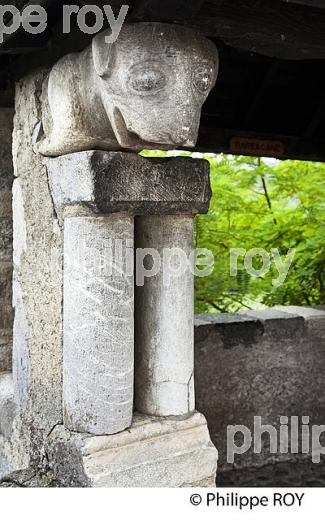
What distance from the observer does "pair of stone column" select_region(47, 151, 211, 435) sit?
221cm

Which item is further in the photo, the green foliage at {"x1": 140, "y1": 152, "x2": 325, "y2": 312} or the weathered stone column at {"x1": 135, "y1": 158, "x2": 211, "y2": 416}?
the green foliage at {"x1": 140, "y1": 152, "x2": 325, "y2": 312}

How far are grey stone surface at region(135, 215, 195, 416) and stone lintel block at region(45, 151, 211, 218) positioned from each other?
0.12 m

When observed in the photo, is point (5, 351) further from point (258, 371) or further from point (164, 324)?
point (258, 371)

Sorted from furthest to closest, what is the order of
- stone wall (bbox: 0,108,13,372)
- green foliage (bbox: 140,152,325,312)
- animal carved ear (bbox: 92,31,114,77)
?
green foliage (bbox: 140,152,325,312)
stone wall (bbox: 0,108,13,372)
animal carved ear (bbox: 92,31,114,77)

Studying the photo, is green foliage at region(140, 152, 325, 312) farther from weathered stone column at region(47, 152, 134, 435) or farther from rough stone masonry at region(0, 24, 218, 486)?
weathered stone column at region(47, 152, 134, 435)

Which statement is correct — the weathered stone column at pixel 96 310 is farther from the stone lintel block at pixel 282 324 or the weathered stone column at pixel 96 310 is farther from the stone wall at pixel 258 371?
the stone lintel block at pixel 282 324

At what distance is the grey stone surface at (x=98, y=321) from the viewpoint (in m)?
2.27

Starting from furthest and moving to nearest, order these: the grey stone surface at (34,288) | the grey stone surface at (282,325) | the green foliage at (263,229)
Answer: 1. the green foliage at (263,229)
2. the grey stone surface at (282,325)
3. the grey stone surface at (34,288)

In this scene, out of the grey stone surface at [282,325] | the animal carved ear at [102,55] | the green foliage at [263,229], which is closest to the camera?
the animal carved ear at [102,55]

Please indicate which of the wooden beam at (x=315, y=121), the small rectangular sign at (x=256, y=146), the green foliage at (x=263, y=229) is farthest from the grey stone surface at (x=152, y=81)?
the green foliage at (x=263, y=229)

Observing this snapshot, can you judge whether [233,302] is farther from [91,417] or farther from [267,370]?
[91,417]

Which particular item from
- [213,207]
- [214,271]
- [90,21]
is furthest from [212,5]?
[213,207]
